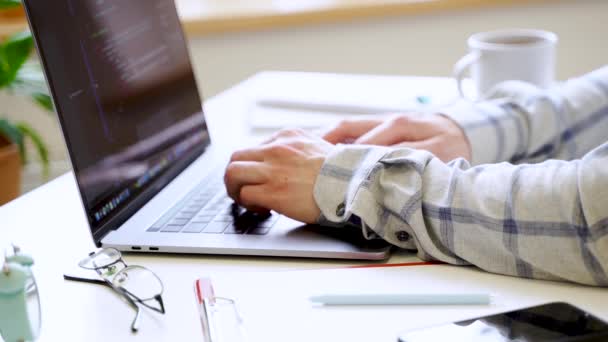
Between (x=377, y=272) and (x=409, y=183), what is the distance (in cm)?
9

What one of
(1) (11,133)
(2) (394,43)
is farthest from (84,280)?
(2) (394,43)

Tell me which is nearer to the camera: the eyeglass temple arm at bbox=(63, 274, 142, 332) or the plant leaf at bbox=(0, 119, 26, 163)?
the eyeglass temple arm at bbox=(63, 274, 142, 332)

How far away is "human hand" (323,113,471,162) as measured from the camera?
88 centimetres

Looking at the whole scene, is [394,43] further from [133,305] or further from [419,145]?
[133,305]

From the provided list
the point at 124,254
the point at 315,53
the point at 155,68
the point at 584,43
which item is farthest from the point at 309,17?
the point at 124,254

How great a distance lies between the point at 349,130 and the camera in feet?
3.10

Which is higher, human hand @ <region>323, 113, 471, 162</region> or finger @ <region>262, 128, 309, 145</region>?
finger @ <region>262, 128, 309, 145</region>

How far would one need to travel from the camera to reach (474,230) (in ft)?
2.22

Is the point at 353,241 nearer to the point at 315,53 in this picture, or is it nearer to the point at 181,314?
the point at 181,314

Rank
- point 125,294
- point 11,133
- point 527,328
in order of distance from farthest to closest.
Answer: point 11,133 → point 125,294 → point 527,328

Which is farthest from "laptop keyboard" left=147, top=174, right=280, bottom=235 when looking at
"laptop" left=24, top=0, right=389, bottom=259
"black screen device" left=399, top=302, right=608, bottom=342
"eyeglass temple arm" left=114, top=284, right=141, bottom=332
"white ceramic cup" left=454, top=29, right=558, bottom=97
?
Answer: "white ceramic cup" left=454, top=29, right=558, bottom=97

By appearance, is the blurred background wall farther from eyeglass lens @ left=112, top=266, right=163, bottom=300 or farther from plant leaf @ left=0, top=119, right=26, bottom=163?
eyeglass lens @ left=112, top=266, right=163, bottom=300

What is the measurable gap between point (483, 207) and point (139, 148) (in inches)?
15.6

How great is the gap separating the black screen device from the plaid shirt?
8 centimetres
